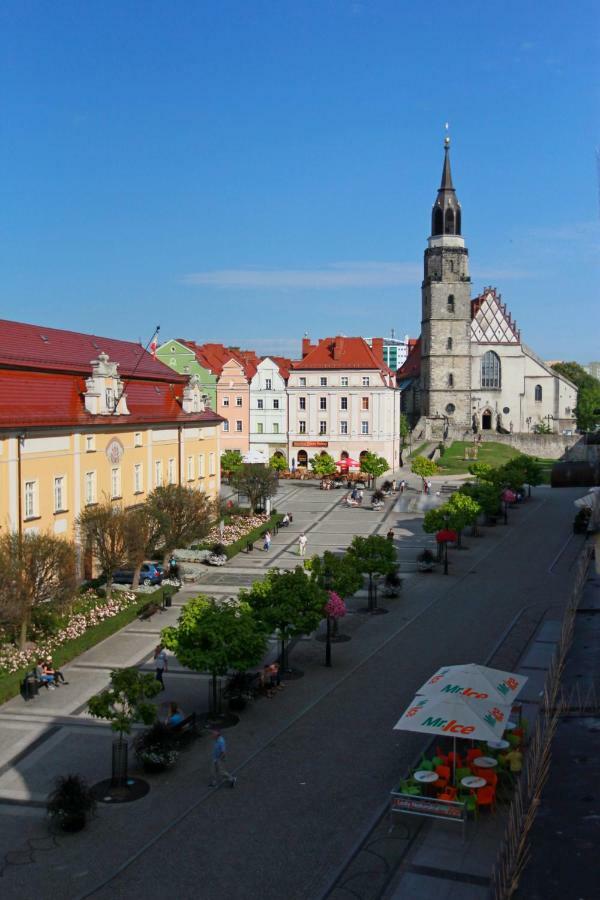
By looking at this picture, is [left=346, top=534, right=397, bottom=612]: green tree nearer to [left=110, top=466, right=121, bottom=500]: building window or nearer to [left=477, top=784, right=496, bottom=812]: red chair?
[left=110, top=466, right=121, bottom=500]: building window

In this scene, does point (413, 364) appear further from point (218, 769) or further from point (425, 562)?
point (218, 769)

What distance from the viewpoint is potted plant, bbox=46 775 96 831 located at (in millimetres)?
15531

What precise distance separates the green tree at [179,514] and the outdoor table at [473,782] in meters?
21.9

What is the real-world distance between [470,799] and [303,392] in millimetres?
64914

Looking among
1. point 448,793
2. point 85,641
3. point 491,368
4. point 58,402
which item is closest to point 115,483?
point 58,402

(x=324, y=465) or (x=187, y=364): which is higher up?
(x=187, y=364)

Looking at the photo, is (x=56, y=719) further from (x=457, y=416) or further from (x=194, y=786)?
(x=457, y=416)

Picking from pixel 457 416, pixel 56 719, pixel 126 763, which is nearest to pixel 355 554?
pixel 56 719

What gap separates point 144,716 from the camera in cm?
1792

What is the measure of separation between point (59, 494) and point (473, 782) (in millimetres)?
22932

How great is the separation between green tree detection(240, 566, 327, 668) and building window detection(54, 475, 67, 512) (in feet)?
38.6

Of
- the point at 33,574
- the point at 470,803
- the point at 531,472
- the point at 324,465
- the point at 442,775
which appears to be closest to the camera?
the point at 470,803

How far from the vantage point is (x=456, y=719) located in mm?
16812

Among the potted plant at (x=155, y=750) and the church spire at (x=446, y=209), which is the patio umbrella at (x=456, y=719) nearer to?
the potted plant at (x=155, y=750)
